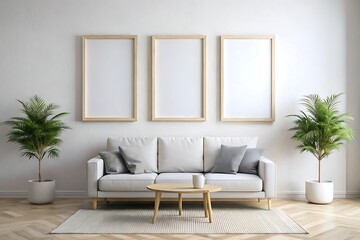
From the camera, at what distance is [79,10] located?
700 cm

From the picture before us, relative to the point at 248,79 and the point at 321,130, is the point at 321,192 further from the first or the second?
the point at 248,79

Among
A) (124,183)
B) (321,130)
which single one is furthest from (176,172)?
(321,130)

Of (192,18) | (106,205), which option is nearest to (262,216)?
(106,205)

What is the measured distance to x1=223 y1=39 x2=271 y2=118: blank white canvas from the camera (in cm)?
696

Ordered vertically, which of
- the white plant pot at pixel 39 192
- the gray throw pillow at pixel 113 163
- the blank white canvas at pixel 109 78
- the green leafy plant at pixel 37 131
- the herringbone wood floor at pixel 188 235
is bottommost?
the herringbone wood floor at pixel 188 235

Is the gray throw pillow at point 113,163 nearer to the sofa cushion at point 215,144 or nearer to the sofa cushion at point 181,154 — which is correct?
the sofa cushion at point 181,154

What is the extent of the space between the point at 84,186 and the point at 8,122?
4.56 ft

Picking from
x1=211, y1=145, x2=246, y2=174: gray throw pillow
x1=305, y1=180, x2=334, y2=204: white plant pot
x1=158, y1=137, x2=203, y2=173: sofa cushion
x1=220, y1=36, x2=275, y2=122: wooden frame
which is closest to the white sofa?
x1=158, y1=137, x2=203, y2=173: sofa cushion

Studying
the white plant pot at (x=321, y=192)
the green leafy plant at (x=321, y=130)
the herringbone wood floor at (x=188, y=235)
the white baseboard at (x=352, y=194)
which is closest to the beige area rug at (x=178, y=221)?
the herringbone wood floor at (x=188, y=235)

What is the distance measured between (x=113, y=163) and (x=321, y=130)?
2.77m

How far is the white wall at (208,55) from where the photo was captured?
22.9 ft

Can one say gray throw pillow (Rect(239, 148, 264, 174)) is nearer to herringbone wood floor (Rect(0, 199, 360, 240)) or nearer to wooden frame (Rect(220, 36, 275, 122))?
herringbone wood floor (Rect(0, 199, 360, 240))

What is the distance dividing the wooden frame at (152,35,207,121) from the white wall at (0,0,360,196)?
12 cm

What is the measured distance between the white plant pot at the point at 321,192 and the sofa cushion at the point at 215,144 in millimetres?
947
